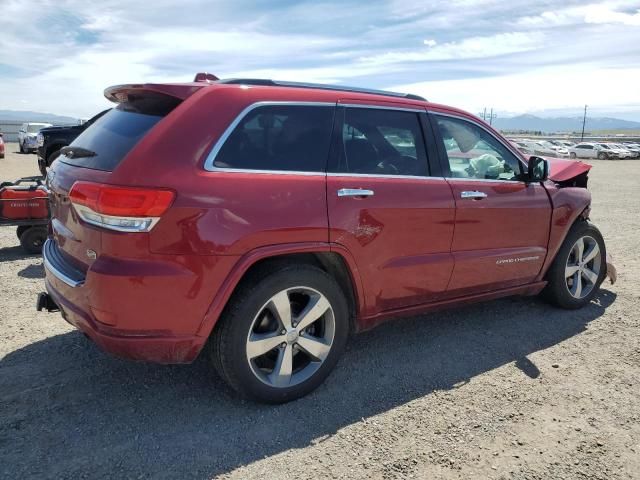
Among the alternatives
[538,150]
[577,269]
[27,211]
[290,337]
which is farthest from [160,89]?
[538,150]

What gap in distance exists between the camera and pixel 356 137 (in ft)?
11.2

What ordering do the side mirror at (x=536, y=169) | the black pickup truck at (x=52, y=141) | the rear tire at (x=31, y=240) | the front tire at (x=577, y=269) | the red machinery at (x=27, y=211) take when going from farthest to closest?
the black pickup truck at (x=52, y=141) → the rear tire at (x=31, y=240) → the red machinery at (x=27, y=211) → the front tire at (x=577, y=269) → the side mirror at (x=536, y=169)

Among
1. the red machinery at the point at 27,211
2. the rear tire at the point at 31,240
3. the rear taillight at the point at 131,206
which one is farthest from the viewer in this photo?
the rear tire at the point at 31,240

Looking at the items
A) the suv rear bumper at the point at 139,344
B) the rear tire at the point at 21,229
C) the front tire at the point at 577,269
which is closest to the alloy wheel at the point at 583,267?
the front tire at the point at 577,269

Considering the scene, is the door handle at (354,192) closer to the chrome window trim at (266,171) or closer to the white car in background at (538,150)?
the chrome window trim at (266,171)

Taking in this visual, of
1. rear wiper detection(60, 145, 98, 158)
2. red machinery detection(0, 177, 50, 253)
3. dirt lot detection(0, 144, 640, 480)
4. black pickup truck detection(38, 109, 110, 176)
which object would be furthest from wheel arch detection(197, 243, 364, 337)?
black pickup truck detection(38, 109, 110, 176)

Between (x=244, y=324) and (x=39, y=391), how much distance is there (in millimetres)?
1434

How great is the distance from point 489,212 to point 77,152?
2.93 metres

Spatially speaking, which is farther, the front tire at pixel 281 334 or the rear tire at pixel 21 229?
the rear tire at pixel 21 229

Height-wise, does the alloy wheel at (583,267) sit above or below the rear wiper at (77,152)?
below

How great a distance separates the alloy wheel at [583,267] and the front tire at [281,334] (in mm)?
2697

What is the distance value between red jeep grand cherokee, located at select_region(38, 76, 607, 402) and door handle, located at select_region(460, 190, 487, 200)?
1cm

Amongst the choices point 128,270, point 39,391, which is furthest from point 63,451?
point 128,270

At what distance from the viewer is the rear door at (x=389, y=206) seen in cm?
325
